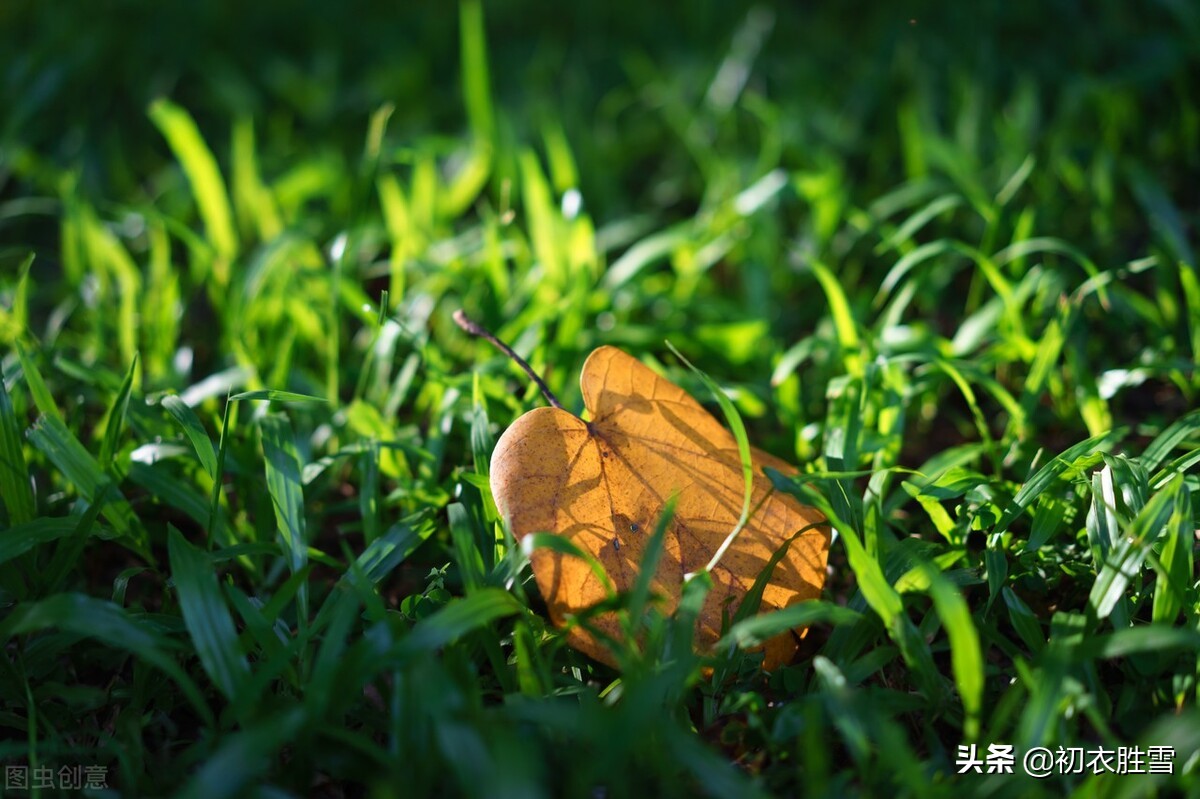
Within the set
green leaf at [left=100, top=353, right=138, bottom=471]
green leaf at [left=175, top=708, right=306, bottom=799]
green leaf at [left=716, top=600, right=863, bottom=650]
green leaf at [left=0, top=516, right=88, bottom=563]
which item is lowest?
green leaf at [left=716, top=600, right=863, bottom=650]

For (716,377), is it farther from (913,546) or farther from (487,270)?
(913,546)

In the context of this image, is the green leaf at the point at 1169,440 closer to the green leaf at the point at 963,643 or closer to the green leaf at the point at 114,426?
the green leaf at the point at 963,643

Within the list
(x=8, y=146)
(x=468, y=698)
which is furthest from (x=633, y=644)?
(x=8, y=146)

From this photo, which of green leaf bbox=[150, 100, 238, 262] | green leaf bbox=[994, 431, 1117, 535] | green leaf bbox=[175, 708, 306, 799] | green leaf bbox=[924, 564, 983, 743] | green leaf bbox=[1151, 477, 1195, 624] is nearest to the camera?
green leaf bbox=[175, 708, 306, 799]

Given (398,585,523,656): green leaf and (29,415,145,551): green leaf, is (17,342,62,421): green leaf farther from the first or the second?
Result: (398,585,523,656): green leaf

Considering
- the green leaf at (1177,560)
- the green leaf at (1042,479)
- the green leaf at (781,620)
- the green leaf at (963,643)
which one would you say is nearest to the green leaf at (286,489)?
the green leaf at (781,620)

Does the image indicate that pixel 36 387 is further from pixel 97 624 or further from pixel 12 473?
pixel 97 624

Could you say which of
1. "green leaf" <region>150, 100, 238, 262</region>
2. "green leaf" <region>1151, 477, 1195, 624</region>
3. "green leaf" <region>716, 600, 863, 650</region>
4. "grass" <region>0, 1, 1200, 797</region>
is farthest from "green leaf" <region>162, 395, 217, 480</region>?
"green leaf" <region>1151, 477, 1195, 624</region>
